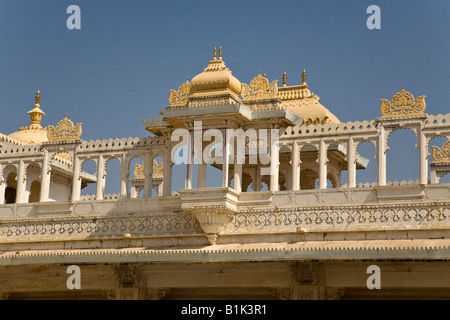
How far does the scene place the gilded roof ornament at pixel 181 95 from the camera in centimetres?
2500

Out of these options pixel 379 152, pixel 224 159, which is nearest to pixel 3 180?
pixel 224 159

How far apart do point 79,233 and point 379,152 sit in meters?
9.15


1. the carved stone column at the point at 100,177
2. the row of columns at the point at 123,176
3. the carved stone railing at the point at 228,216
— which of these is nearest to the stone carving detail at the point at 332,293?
the carved stone railing at the point at 228,216

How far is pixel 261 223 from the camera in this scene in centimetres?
2333

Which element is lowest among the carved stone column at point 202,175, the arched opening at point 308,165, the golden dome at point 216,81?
the carved stone column at point 202,175

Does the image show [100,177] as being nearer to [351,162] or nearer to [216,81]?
[216,81]

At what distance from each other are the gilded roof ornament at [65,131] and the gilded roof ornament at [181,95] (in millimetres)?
3230

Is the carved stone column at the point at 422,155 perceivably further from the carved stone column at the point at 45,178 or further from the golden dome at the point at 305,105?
the carved stone column at the point at 45,178

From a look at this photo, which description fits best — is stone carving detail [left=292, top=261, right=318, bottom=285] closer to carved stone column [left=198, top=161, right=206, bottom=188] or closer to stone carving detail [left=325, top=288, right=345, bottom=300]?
stone carving detail [left=325, top=288, right=345, bottom=300]

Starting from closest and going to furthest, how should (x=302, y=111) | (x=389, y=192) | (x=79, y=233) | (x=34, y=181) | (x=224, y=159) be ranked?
(x=389, y=192)
(x=224, y=159)
(x=79, y=233)
(x=302, y=111)
(x=34, y=181)

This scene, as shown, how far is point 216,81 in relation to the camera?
24484 mm

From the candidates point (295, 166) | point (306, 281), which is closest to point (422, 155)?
point (295, 166)
